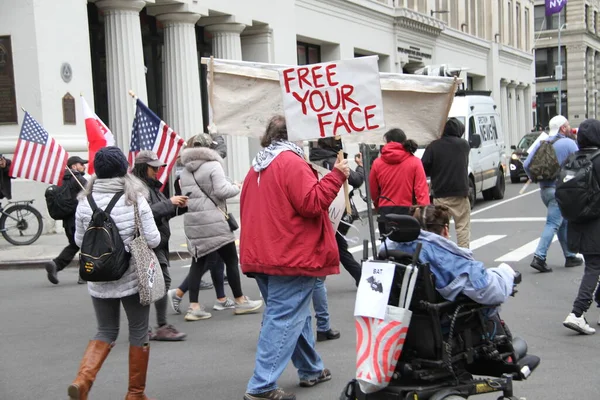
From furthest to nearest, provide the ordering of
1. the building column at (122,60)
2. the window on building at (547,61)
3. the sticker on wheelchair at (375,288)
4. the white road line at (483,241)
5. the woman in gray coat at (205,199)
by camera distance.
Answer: the window on building at (547,61)
the building column at (122,60)
the white road line at (483,241)
the woman in gray coat at (205,199)
the sticker on wheelchair at (375,288)

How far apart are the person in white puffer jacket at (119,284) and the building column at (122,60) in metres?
12.4

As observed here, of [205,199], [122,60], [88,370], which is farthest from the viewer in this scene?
[122,60]

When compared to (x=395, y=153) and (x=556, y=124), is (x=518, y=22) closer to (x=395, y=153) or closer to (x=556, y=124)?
(x=556, y=124)

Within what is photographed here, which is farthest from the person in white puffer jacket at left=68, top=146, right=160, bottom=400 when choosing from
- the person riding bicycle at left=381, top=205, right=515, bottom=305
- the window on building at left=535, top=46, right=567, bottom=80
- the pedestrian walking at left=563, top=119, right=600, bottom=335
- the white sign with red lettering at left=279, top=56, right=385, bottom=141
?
the window on building at left=535, top=46, right=567, bottom=80

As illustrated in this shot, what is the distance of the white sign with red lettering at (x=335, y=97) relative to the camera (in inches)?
209

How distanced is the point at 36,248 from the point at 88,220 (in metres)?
9.01

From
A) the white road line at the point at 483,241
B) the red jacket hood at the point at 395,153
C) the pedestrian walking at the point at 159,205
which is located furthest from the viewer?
the white road line at the point at 483,241

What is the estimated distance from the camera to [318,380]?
5770mm

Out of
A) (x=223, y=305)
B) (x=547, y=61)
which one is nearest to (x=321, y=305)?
(x=223, y=305)

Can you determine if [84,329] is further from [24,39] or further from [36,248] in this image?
[24,39]

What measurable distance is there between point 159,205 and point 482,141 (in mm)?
15204

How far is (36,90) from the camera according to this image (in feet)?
50.5

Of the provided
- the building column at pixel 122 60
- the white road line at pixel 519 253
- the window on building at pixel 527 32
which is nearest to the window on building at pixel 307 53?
the building column at pixel 122 60

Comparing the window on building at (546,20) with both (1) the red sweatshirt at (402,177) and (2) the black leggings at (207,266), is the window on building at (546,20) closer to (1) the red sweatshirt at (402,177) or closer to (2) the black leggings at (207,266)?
(1) the red sweatshirt at (402,177)
